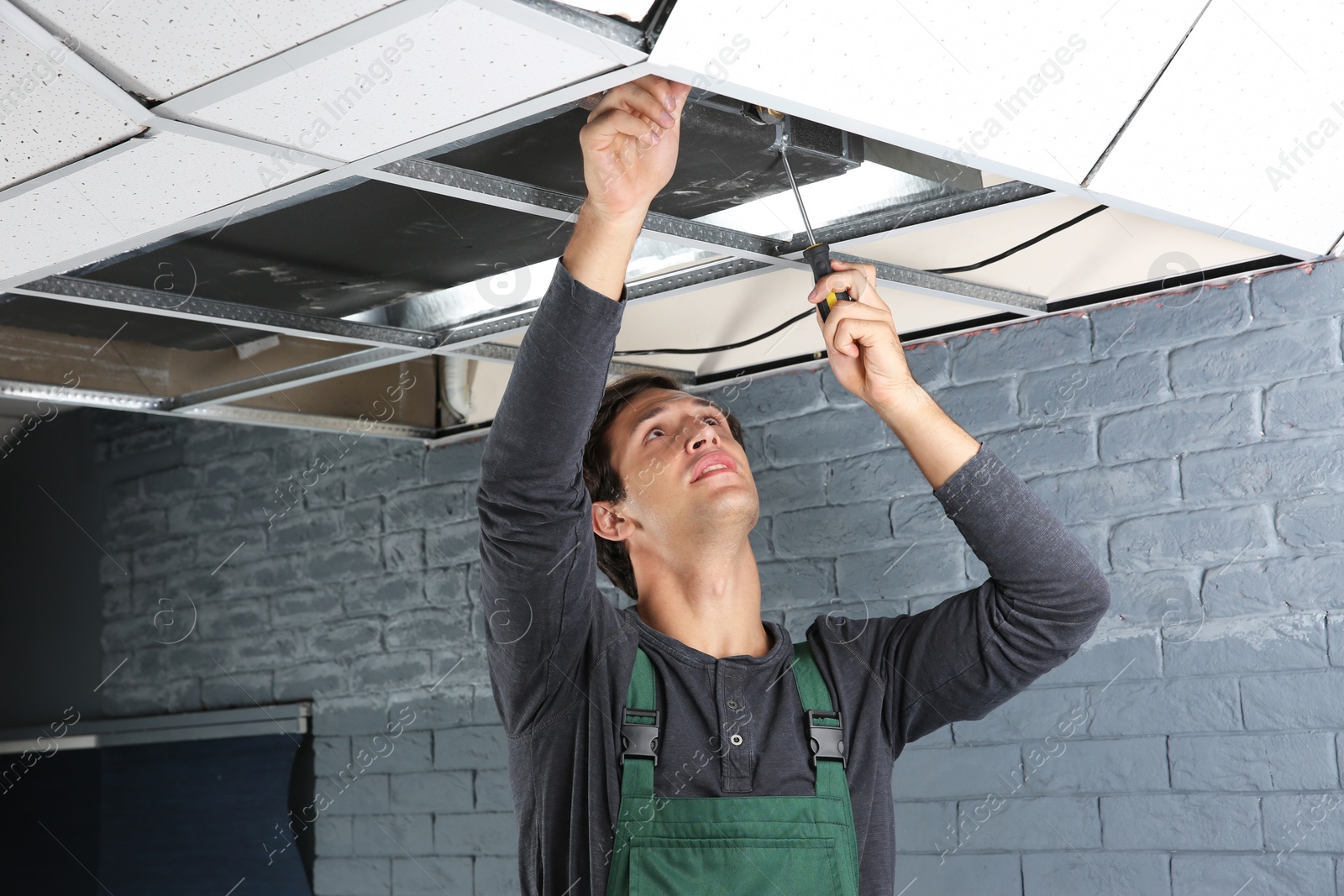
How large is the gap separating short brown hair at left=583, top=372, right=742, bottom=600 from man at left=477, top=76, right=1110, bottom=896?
51mm

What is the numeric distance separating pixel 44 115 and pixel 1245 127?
1.09 metres

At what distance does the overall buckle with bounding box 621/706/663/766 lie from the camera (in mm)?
1228

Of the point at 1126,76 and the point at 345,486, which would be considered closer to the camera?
the point at 1126,76

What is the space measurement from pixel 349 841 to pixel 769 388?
4.57 feet

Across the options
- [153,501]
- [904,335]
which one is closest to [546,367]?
[904,335]

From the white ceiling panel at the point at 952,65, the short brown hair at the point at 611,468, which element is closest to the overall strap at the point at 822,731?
the short brown hair at the point at 611,468

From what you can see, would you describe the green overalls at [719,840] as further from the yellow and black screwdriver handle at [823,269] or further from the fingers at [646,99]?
the fingers at [646,99]

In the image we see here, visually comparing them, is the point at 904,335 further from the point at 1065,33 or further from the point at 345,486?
the point at 345,486

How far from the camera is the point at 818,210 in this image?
139 centimetres

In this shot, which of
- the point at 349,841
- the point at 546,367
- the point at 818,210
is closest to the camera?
the point at 546,367

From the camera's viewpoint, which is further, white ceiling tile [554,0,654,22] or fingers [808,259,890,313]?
fingers [808,259,890,313]

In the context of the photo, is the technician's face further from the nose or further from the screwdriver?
the screwdriver

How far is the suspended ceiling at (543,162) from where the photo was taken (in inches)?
32.1

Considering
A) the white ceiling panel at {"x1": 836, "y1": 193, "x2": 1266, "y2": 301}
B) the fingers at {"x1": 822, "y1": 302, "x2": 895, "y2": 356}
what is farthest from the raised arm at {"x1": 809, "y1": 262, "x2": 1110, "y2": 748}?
the white ceiling panel at {"x1": 836, "y1": 193, "x2": 1266, "y2": 301}
